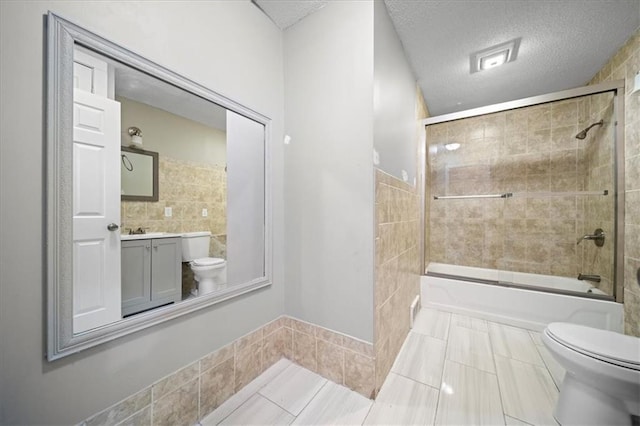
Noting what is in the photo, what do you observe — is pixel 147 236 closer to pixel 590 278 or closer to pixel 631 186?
pixel 631 186

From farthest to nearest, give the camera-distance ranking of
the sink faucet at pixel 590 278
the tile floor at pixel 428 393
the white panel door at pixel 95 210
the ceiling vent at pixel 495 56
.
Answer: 1. the sink faucet at pixel 590 278
2. the ceiling vent at pixel 495 56
3. the tile floor at pixel 428 393
4. the white panel door at pixel 95 210

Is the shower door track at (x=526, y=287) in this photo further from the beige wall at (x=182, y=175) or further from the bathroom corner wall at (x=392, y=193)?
the beige wall at (x=182, y=175)

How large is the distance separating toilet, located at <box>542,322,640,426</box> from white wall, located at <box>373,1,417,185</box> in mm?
1197

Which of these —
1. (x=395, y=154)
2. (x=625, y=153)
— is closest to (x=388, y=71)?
(x=395, y=154)

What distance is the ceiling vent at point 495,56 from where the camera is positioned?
1.63 meters

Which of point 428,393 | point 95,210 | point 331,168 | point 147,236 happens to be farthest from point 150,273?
point 428,393

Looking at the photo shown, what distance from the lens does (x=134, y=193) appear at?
867 millimetres

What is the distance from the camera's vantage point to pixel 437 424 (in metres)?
1.01

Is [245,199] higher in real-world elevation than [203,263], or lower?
higher

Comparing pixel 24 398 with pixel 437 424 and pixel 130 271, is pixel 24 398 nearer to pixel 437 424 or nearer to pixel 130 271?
pixel 130 271

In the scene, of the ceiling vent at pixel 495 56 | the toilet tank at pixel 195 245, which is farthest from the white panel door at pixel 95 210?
the ceiling vent at pixel 495 56

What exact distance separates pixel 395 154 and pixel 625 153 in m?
1.65

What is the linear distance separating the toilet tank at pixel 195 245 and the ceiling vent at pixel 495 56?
228 cm

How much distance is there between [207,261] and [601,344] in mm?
1880
